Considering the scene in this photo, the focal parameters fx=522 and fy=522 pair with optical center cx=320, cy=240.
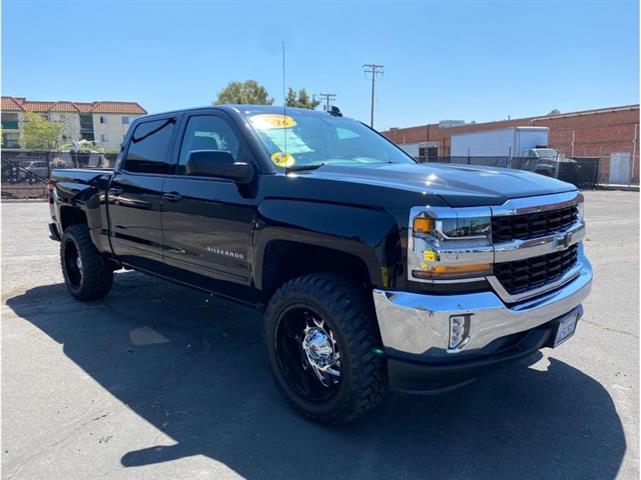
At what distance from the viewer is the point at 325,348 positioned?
10.1 feet

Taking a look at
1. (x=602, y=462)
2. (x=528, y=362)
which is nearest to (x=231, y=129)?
(x=528, y=362)

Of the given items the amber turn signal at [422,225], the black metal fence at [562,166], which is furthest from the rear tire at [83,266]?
the black metal fence at [562,166]

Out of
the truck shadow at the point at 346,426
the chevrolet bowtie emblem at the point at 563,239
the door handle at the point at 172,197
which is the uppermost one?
the door handle at the point at 172,197

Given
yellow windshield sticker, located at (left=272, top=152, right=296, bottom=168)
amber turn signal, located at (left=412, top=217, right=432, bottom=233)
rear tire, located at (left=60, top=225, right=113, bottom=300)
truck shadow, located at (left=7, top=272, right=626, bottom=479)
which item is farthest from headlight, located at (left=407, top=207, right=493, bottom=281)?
rear tire, located at (left=60, top=225, right=113, bottom=300)

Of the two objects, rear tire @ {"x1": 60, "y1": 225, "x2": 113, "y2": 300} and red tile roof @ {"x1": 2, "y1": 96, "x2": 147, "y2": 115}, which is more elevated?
red tile roof @ {"x1": 2, "y1": 96, "x2": 147, "y2": 115}

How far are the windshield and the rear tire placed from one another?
2793mm

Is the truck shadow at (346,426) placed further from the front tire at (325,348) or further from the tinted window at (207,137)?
the tinted window at (207,137)

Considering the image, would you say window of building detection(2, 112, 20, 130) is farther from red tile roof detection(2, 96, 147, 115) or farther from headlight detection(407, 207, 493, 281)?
headlight detection(407, 207, 493, 281)

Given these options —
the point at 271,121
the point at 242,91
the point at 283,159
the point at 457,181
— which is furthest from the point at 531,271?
the point at 242,91

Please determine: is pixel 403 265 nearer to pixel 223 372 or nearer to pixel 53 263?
pixel 223 372

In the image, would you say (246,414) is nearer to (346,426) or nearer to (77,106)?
(346,426)

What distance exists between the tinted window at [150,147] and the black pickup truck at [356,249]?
39 mm

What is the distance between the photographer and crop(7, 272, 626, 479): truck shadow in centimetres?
278

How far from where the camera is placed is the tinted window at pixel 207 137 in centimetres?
389
